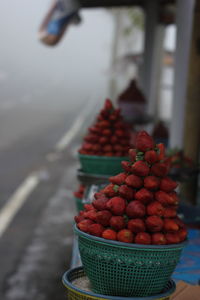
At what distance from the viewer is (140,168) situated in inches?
121

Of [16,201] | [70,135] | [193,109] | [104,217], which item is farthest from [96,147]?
[70,135]

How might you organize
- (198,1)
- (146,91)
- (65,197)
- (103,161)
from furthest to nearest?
(146,91) → (65,197) → (198,1) → (103,161)

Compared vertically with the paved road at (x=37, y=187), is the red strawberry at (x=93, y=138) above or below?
above

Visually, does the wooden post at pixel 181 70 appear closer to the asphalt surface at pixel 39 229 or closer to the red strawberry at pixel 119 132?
the asphalt surface at pixel 39 229

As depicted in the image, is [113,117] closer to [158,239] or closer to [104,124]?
[104,124]

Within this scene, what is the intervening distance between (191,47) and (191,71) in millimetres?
355

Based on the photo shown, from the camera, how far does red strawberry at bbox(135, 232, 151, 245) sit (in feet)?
9.64

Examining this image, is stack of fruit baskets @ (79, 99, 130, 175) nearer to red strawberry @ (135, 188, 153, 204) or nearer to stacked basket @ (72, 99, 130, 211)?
stacked basket @ (72, 99, 130, 211)

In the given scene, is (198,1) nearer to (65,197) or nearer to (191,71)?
(191,71)

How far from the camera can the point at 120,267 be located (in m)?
2.99

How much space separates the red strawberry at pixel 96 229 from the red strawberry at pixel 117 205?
111 mm

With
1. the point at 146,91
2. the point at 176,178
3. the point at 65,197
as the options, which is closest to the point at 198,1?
the point at 176,178

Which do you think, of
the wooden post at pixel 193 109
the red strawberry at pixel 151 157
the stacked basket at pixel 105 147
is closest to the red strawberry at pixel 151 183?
the red strawberry at pixel 151 157

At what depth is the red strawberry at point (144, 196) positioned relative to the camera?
9.92 ft
